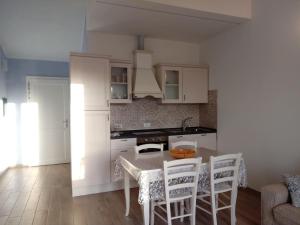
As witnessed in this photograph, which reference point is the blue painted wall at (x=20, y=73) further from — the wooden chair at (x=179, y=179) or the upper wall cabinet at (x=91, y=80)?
the wooden chair at (x=179, y=179)

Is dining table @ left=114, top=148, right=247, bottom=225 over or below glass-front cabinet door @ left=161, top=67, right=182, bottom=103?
below

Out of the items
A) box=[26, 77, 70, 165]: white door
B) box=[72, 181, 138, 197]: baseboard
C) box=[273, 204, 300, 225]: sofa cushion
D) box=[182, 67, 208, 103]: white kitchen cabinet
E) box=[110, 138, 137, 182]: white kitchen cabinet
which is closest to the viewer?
box=[273, 204, 300, 225]: sofa cushion

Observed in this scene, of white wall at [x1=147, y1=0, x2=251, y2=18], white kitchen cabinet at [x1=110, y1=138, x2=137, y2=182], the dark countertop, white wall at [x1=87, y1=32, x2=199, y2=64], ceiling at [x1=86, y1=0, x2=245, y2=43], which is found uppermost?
white wall at [x1=147, y1=0, x2=251, y2=18]

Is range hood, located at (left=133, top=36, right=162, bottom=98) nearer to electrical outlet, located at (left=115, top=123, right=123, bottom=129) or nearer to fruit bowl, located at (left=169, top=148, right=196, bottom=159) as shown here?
electrical outlet, located at (left=115, top=123, right=123, bottom=129)

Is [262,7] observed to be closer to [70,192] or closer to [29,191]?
[70,192]

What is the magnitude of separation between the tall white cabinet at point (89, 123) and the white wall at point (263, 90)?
204 cm

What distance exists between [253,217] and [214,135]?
1.77 metres

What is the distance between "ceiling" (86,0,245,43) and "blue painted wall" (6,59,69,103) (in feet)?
7.31

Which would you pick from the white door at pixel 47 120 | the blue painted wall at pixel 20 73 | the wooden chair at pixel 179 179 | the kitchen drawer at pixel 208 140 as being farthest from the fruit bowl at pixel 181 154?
the blue painted wall at pixel 20 73

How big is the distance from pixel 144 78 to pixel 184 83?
810 millimetres

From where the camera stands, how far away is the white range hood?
3.93 m

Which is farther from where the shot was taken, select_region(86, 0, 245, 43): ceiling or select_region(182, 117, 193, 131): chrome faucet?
select_region(182, 117, 193, 131): chrome faucet

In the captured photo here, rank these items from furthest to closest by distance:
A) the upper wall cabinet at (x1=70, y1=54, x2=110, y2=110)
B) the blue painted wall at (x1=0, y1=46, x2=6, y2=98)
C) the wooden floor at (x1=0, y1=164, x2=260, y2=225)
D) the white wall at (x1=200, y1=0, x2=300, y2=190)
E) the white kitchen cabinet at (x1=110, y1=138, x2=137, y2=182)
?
the blue painted wall at (x1=0, y1=46, x2=6, y2=98) → the white kitchen cabinet at (x1=110, y1=138, x2=137, y2=182) → the upper wall cabinet at (x1=70, y1=54, x2=110, y2=110) → the white wall at (x1=200, y1=0, x2=300, y2=190) → the wooden floor at (x1=0, y1=164, x2=260, y2=225)

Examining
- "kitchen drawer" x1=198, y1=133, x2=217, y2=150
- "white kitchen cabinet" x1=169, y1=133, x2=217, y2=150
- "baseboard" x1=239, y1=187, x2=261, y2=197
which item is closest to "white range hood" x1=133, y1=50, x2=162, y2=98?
"white kitchen cabinet" x1=169, y1=133, x2=217, y2=150
